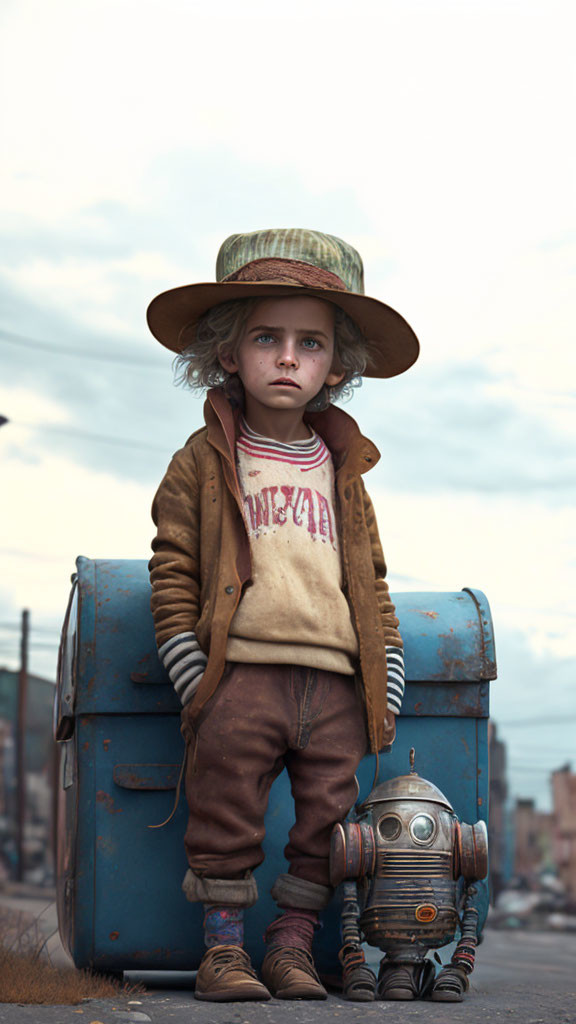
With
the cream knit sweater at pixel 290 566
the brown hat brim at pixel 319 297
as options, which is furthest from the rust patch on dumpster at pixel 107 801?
the brown hat brim at pixel 319 297

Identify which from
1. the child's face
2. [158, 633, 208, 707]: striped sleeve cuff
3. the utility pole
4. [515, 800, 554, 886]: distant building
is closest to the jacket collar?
the child's face

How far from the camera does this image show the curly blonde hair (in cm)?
395

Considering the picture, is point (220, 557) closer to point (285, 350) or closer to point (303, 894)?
point (285, 350)

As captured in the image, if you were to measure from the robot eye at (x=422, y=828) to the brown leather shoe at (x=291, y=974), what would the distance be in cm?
47

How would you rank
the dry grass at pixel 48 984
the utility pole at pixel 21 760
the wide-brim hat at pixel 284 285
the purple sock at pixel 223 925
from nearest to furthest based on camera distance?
the dry grass at pixel 48 984 → the purple sock at pixel 223 925 → the wide-brim hat at pixel 284 285 → the utility pole at pixel 21 760

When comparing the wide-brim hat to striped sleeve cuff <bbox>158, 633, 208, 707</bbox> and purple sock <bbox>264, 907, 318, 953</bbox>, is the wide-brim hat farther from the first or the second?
purple sock <bbox>264, 907, 318, 953</bbox>

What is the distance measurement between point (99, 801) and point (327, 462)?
131 centimetres

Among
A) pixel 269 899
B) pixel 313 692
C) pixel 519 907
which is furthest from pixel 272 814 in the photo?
pixel 519 907

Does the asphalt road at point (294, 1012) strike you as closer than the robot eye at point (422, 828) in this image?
Yes

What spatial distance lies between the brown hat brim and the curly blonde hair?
26mm

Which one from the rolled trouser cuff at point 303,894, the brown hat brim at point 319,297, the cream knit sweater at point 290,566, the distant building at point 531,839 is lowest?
the distant building at point 531,839

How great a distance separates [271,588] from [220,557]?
7.0 inches

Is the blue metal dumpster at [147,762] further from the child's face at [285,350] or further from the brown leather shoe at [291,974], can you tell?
the child's face at [285,350]

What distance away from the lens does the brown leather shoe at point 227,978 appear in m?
3.35
